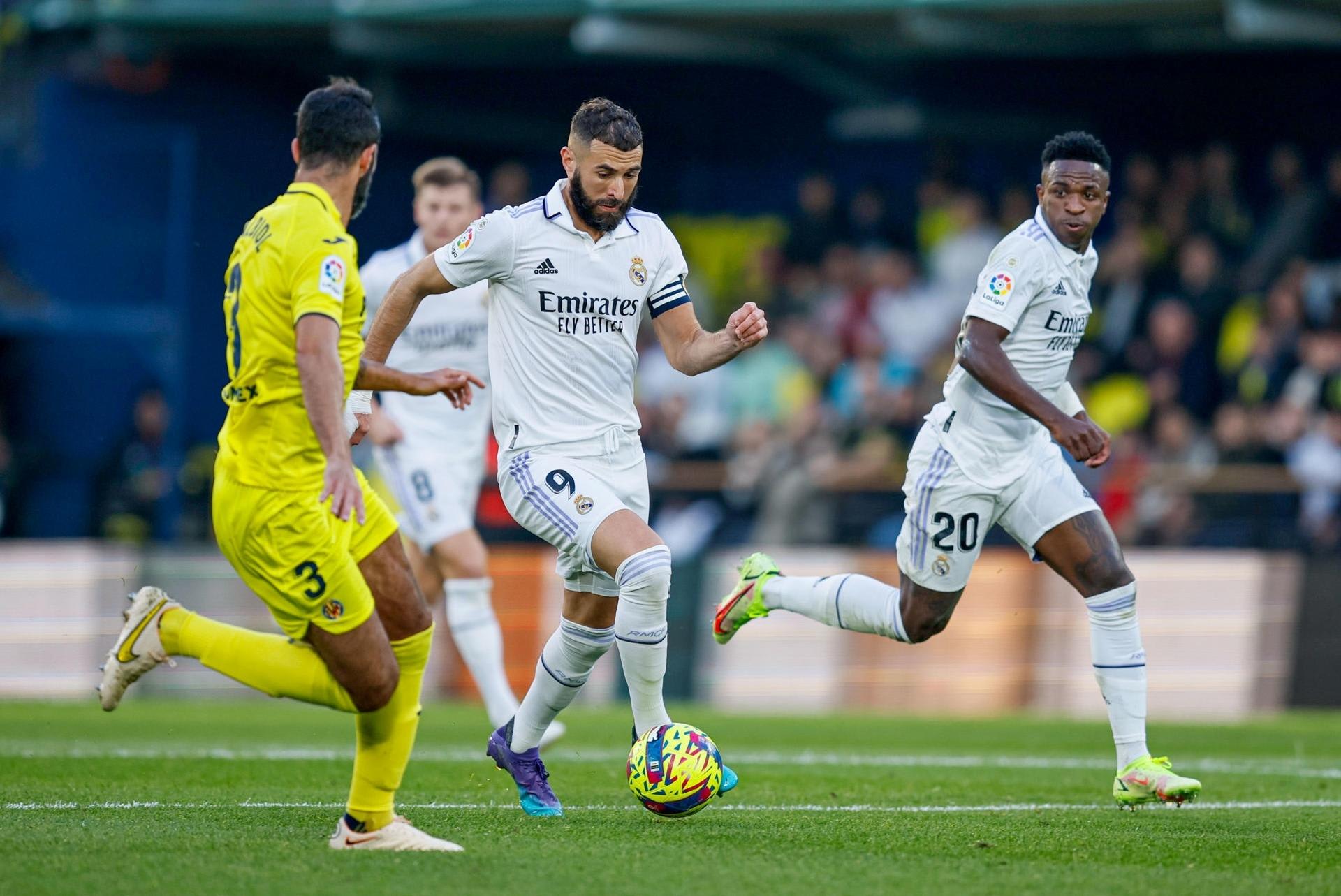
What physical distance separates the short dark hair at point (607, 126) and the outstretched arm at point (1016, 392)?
1676 mm

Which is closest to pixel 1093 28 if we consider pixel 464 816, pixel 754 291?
pixel 754 291

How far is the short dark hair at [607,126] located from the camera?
6801mm

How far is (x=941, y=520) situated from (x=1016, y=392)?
0.77 m

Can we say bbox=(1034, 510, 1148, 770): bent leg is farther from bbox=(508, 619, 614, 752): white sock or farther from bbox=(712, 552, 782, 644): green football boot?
bbox=(508, 619, 614, 752): white sock

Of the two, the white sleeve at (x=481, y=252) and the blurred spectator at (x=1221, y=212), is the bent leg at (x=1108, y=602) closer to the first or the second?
→ the white sleeve at (x=481, y=252)

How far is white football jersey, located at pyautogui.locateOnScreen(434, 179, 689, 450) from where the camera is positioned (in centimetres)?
692

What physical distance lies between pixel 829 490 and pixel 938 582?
810 centimetres

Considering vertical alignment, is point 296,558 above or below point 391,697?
above

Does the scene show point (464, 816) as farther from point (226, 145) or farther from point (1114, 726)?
point (226, 145)

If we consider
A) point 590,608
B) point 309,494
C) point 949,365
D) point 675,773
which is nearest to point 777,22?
point 949,365

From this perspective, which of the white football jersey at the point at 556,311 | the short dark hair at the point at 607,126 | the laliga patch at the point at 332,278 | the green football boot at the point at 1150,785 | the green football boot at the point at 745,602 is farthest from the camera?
the green football boot at the point at 745,602

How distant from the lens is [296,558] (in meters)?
5.54

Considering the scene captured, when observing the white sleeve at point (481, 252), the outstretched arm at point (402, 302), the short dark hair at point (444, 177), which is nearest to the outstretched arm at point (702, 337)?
the white sleeve at point (481, 252)

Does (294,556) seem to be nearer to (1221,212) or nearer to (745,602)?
(745,602)
